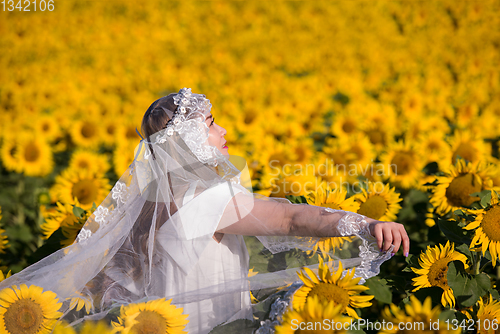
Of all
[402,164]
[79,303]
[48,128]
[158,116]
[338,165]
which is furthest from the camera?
[48,128]

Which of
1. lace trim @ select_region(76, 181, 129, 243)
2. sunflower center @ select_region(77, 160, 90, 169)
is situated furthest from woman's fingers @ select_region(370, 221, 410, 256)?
sunflower center @ select_region(77, 160, 90, 169)

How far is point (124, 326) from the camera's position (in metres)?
1.59

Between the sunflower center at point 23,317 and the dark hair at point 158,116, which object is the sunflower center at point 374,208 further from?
the sunflower center at point 23,317

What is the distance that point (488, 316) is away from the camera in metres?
1.47

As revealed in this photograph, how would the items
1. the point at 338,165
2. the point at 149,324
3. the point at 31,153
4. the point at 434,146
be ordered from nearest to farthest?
the point at 149,324
the point at 338,165
the point at 434,146
the point at 31,153

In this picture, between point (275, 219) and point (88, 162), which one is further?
point (88, 162)

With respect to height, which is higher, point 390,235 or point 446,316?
point 390,235

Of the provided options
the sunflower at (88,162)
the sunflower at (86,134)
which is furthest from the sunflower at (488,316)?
the sunflower at (86,134)

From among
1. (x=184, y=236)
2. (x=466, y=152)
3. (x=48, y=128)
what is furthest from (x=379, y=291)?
(x=48, y=128)

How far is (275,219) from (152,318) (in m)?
0.65

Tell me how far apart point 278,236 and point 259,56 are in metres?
6.10

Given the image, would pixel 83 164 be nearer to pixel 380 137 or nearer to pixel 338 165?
pixel 338 165

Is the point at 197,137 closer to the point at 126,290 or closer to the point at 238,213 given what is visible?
the point at 238,213

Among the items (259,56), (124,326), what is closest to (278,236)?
(124,326)
